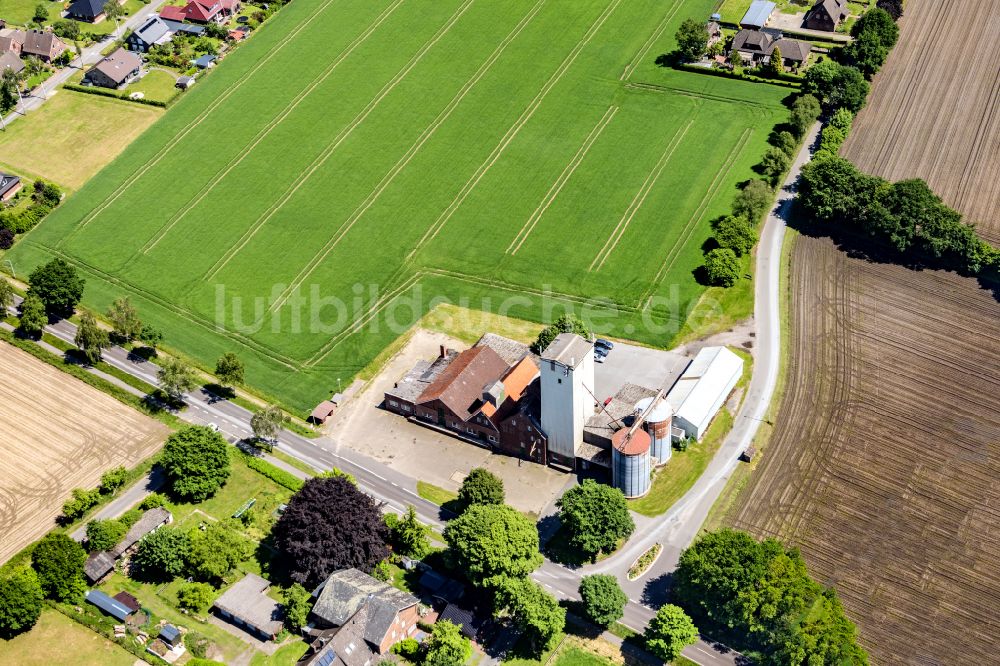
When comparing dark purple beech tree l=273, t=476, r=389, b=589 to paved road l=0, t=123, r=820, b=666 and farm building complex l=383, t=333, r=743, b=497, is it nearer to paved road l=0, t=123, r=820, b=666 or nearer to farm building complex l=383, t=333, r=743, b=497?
paved road l=0, t=123, r=820, b=666

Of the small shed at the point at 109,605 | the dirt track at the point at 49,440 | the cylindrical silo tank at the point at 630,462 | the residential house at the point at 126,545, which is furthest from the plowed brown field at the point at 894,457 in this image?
the dirt track at the point at 49,440

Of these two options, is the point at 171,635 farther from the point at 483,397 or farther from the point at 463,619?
the point at 483,397

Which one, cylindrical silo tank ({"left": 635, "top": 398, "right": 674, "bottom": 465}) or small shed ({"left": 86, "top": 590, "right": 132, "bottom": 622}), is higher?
cylindrical silo tank ({"left": 635, "top": 398, "right": 674, "bottom": 465})

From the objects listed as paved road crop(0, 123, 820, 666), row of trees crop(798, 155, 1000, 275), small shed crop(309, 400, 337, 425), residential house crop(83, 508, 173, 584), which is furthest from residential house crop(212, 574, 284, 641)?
row of trees crop(798, 155, 1000, 275)

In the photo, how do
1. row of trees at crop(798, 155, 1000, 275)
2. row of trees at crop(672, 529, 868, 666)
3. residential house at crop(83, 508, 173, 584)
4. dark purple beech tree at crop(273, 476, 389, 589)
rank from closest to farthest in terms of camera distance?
row of trees at crop(672, 529, 868, 666), dark purple beech tree at crop(273, 476, 389, 589), residential house at crop(83, 508, 173, 584), row of trees at crop(798, 155, 1000, 275)

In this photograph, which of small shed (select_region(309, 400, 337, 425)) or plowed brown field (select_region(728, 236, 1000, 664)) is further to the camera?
small shed (select_region(309, 400, 337, 425))

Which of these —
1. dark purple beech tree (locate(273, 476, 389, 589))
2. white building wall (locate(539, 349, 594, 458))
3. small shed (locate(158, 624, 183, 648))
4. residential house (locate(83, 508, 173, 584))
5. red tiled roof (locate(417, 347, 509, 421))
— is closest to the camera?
small shed (locate(158, 624, 183, 648))
